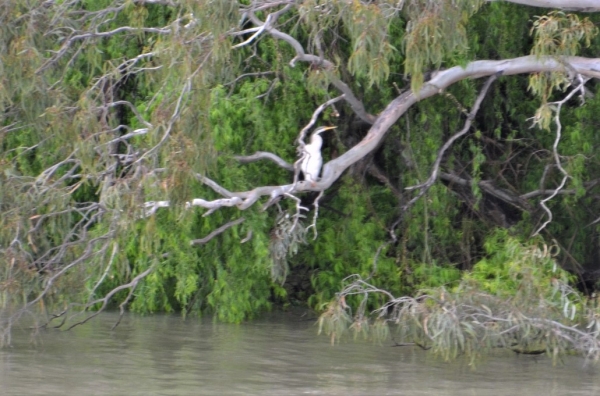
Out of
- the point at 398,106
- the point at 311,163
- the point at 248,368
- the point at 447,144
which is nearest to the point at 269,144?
the point at 311,163

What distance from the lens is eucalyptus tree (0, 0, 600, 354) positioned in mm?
8320

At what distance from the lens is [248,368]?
8.35m

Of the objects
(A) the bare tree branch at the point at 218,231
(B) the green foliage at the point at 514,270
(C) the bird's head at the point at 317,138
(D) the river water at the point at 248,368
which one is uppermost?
(C) the bird's head at the point at 317,138

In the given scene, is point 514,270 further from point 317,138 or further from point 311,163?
point 317,138

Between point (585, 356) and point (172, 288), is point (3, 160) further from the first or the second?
point (585, 356)

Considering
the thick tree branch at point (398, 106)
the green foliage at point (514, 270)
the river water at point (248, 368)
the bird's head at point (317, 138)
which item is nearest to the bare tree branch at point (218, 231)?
the thick tree branch at point (398, 106)

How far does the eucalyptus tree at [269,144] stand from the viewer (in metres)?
8.32

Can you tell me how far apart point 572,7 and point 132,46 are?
4.54 meters

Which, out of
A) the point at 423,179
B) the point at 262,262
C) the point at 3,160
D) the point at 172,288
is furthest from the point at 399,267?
the point at 3,160

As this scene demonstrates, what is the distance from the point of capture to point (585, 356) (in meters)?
8.29

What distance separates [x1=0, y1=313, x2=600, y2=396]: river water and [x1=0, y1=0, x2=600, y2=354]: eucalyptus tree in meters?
0.46

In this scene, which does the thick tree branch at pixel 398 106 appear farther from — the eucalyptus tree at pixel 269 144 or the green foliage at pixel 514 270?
the green foliage at pixel 514 270

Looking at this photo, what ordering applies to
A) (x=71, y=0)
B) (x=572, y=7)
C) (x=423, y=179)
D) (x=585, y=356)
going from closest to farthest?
(x=585, y=356)
(x=572, y=7)
(x=71, y=0)
(x=423, y=179)

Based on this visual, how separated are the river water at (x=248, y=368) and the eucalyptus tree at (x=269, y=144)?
1.52 ft
